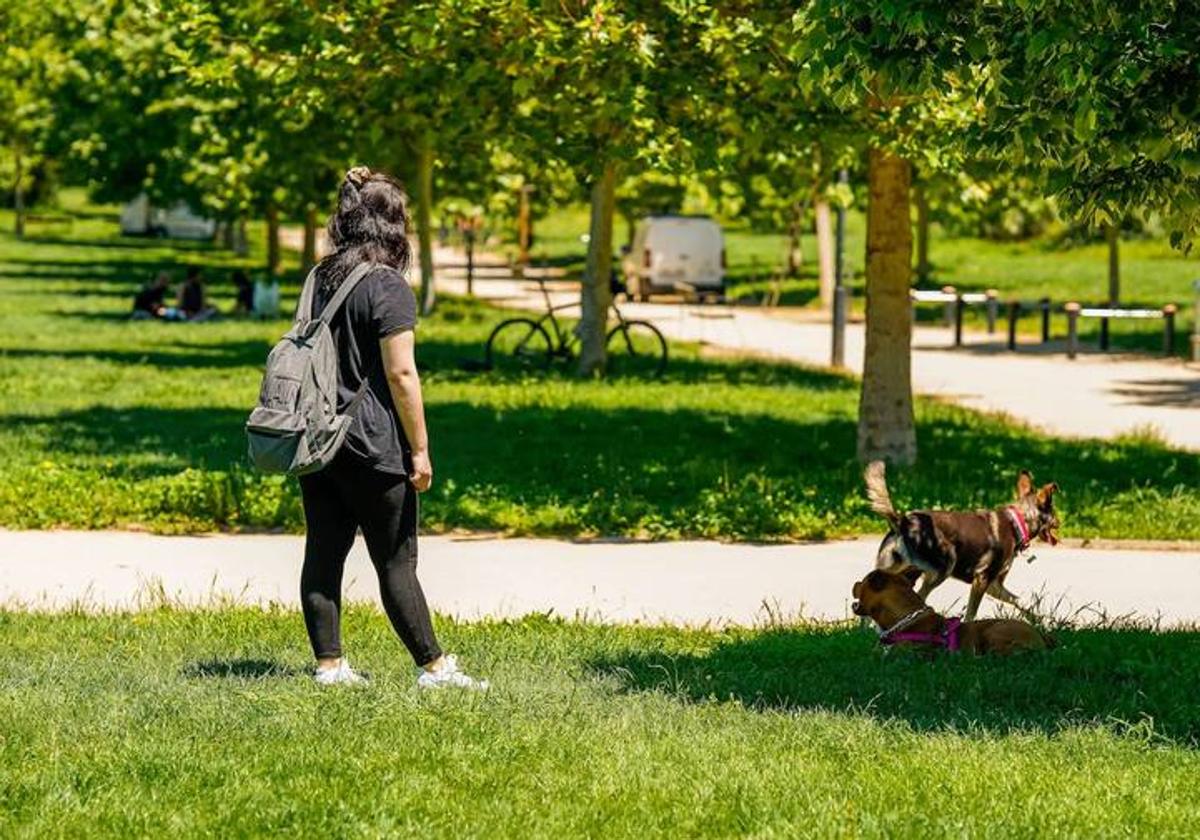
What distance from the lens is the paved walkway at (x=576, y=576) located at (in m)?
11.6

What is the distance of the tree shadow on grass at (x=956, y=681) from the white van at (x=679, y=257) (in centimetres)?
4537

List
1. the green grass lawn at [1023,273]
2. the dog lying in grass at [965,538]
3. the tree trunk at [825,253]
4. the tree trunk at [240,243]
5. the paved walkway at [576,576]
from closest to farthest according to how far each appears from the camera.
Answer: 1. the dog lying in grass at [965,538]
2. the paved walkway at [576,576]
3. the green grass lawn at [1023,273]
4. the tree trunk at [825,253]
5. the tree trunk at [240,243]

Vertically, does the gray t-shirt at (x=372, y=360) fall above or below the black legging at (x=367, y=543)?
above

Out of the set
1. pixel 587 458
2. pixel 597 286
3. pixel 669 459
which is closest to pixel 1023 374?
pixel 597 286

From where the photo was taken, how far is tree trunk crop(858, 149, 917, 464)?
57.5ft

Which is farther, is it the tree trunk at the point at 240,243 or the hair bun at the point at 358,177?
the tree trunk at the point at 240,243

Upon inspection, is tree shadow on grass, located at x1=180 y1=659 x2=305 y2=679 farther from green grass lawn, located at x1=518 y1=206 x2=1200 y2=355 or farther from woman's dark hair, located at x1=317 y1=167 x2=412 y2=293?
green grass lawn, located at x1=518 y1=206 x2=1200 y2=355

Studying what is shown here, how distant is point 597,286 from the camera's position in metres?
27.8

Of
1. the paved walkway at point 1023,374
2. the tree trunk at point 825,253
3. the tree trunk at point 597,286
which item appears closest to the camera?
the paved walkway at point 1023,374

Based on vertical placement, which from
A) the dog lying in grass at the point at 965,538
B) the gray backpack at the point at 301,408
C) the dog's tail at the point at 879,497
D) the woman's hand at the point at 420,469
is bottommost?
the dog lying in grass at the point at 965,538

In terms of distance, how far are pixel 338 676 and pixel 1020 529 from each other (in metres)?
3.06

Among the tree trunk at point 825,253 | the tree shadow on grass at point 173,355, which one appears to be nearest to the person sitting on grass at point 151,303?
the tree shadow on grass at point 173,355

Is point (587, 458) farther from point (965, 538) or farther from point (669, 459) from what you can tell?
point (965, 538)

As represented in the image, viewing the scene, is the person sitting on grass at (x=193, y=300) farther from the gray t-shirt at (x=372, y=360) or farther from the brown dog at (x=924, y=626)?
the gray t-shirt at (x=372, y=360)
